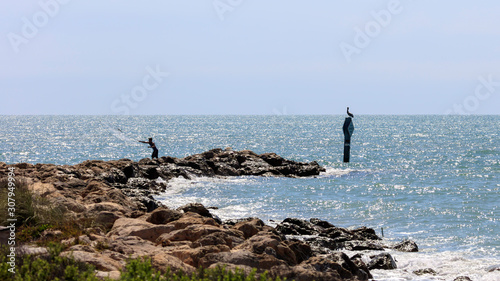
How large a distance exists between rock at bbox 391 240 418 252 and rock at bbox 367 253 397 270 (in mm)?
1956

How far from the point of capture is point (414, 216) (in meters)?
18.8

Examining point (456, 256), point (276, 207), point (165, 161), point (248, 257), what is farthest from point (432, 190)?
point (248, 257)

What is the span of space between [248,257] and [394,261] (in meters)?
5.32

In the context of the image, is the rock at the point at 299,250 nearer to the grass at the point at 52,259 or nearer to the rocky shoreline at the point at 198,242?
the rocky shoreline at the point at 198,242

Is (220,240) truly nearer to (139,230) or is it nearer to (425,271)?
(139,230)

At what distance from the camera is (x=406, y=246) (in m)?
13.8

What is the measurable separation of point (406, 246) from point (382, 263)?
2434mm

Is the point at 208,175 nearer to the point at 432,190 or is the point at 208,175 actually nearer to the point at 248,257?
the point at 432,190

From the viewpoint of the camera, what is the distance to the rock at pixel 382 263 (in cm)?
1155

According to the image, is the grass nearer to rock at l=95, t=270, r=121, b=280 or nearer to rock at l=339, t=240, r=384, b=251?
rock at l=95, t=270, r=121, b=280

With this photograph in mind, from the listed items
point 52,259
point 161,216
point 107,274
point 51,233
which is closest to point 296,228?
point 161,216

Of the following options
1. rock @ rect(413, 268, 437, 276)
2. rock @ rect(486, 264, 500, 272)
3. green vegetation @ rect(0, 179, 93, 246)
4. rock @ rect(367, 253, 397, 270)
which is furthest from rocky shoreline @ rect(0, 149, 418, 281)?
rock @ rect(486, 264, 500, 272)

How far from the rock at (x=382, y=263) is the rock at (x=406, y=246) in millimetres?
1956

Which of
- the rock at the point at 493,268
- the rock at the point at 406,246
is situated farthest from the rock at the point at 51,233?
the rock at the point at 493,268
